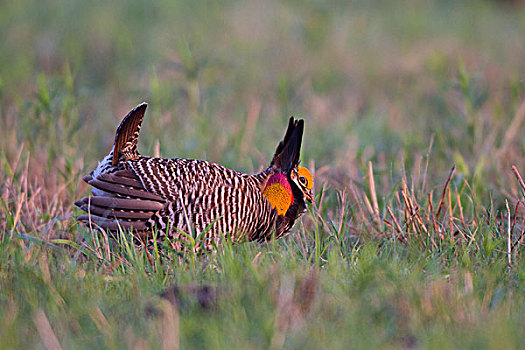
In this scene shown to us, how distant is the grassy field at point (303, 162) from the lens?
2.56 metres

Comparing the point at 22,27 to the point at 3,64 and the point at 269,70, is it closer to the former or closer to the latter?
the point at 3,64

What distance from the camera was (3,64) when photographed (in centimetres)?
825

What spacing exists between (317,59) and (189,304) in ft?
22.0

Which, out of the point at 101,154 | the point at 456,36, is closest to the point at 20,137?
the point at 101,154

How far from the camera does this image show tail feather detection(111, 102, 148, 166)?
386 centimetres

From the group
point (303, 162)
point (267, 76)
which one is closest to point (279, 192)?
point (303, 162)

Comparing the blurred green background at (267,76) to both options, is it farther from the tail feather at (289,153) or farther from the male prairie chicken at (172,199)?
the male prairie chicken at (172,199)

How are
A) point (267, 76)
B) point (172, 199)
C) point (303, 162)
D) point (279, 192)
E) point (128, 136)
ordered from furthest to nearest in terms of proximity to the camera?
point (267, 76), point (303, 162), point (279, 192), point (128, 136), point (172, 199)

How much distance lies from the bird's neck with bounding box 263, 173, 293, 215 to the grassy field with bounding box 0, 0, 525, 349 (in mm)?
174

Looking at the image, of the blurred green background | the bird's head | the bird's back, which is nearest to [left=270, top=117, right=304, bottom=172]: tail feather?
the bird's head

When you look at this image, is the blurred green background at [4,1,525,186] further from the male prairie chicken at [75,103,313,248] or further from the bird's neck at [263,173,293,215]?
the male prairie chicken at [75,103,313,248]

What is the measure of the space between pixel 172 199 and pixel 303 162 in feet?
7.34

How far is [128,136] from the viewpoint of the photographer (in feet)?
12.9

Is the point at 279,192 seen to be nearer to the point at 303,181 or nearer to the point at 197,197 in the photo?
the point at 303,181
